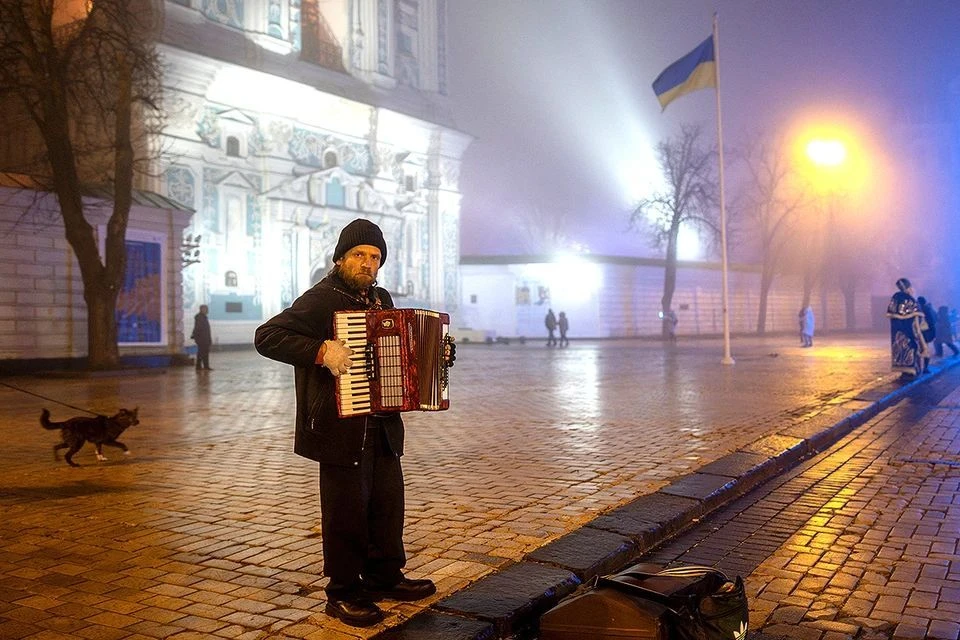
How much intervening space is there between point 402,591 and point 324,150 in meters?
40.8

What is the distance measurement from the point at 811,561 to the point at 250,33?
39.9 m

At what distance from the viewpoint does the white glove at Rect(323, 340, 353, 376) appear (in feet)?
11.8

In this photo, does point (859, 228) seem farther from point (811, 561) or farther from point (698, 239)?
point (811, 561)

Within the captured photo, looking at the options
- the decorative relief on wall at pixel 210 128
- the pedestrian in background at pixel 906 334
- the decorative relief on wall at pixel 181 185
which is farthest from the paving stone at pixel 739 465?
the decorative relief on wall at pixel 210 128

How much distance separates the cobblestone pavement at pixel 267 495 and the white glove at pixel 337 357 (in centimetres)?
113

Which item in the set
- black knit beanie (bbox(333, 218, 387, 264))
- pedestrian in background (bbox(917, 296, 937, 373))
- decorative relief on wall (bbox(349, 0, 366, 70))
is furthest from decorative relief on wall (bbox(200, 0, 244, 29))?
black knit beanie (bbox(333, 218, 387, 264))

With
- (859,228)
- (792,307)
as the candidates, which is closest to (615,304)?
(792,307)

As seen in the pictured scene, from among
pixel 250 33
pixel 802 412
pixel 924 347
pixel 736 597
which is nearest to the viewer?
pixel 736 597

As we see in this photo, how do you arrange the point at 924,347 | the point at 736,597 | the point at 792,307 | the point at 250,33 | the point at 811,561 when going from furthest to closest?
the point at 792,307 → the point at 250,33 → the point at 924,347 → the point at 811,561 → the point at 736,597

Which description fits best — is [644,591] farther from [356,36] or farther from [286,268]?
[356,36]

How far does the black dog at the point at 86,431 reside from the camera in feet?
26.2

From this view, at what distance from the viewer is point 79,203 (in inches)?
847

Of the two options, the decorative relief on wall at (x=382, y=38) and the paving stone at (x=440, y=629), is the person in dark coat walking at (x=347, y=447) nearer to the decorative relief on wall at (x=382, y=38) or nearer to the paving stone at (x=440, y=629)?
the paving stone at (x=440, y=629)

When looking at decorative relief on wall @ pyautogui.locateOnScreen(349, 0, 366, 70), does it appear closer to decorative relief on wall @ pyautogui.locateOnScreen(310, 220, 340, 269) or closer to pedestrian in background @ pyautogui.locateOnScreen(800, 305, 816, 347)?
decorative relief on wall @ pyautogui.locateOnScreen(310, 220, 340, 269)
